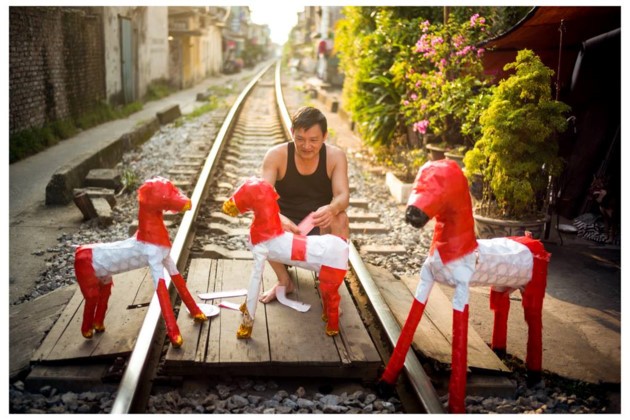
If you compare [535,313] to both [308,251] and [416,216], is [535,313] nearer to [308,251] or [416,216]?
[416,216]

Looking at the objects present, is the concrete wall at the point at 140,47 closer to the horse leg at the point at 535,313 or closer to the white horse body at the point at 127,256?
the white horse body at the point at 127,256

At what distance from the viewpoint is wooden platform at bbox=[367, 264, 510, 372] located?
11.3ft

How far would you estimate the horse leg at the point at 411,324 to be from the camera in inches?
120

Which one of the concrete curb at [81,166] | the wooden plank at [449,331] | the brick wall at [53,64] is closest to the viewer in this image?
the wooden plank at [449,331]

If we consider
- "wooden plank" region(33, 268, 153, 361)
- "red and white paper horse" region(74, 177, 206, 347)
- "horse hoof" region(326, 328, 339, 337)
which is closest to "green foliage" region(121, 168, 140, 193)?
"wooden plank" region(33, 268, 153, 361)

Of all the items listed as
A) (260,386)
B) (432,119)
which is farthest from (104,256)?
(432,119)

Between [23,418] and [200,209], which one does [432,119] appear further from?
[23,418]

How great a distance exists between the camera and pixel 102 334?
362cm

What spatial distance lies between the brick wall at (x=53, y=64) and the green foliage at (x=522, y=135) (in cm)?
798

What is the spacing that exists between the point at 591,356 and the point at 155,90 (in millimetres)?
19742

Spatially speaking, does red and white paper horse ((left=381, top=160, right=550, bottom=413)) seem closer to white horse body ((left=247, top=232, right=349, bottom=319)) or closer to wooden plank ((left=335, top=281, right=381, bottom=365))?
wooden plank ((left=335, top=281, right=381, bottom=365))

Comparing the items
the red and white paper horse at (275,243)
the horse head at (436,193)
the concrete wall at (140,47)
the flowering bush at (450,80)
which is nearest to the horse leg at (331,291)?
the red and white paper horse at (275,243)

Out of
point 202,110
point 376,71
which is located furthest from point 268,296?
point 202,110

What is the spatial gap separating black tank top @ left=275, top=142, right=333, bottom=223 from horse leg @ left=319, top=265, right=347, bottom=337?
37.0 inches
